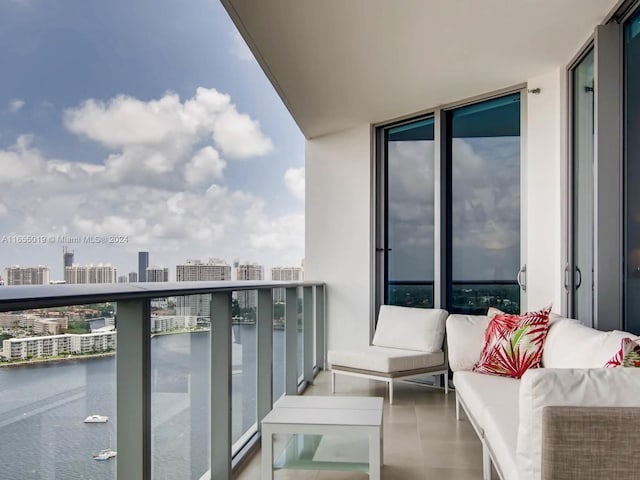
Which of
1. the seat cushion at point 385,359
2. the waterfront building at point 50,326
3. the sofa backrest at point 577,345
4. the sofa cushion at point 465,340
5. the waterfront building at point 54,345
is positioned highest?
the waterfront building at point 50,326

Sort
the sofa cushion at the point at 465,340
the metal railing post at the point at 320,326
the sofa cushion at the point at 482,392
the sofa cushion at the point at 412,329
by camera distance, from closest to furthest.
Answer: the sofa cushion at the point at 482,392 → the sofa cushion at the point at 465,340 → the sofa cushion at the point at 412,329 → the metal railing post at the point at 320,326

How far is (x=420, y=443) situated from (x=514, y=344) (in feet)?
2.66

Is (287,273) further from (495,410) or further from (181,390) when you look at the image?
(181,390)

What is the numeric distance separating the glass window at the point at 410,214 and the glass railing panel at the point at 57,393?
13.3 ft

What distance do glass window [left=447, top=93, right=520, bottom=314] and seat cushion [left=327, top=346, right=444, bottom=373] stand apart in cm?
64

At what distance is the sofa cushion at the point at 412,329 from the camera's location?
4852 mm

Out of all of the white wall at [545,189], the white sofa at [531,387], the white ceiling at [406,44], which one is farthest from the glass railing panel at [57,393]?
the white wall at [545,189]

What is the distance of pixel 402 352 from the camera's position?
4781 mm

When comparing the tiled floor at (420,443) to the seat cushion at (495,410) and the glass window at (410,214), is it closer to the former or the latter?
the seat cushion at (495,410)

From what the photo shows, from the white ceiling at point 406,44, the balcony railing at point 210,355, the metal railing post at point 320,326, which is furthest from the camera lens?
the metal railing post at point 320,326

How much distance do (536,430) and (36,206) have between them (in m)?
13.0

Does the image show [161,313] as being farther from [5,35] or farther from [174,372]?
[5,35]

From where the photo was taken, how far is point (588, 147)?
3.61 metres

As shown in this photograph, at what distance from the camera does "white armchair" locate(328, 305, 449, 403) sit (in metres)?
4.62
